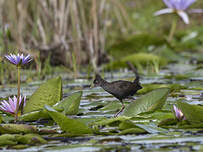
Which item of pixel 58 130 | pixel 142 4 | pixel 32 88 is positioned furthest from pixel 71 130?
pixel 142 4

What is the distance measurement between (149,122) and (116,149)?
1.51 feet

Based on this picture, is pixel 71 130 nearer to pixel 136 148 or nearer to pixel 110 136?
pixel 110 136

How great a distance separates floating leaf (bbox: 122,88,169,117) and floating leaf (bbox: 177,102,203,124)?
0.26m

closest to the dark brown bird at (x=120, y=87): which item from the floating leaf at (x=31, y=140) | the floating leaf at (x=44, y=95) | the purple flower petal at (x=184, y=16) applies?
the floating leaf at (x=44, y=95)

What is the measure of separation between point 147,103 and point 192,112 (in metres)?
0.35

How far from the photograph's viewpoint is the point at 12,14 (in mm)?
5082

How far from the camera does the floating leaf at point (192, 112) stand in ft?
6.60

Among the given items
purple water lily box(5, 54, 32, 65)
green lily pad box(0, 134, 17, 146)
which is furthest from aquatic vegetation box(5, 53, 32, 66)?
green lily pad box(0, 134, 17, 146)

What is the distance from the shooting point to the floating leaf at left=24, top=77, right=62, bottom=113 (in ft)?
8.27

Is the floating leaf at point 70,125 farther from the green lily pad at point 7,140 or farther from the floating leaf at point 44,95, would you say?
the floating leaf at point 44,95

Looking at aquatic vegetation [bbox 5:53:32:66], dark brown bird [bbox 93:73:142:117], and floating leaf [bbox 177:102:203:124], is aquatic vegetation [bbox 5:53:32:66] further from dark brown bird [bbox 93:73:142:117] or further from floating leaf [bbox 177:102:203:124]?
floating leaf [bbox 177:102:203:124]

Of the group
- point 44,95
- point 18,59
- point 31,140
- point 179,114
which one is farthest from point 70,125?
point 44,95

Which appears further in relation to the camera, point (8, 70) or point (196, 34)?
point (196, 34)

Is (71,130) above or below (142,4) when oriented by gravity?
below
